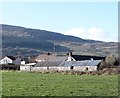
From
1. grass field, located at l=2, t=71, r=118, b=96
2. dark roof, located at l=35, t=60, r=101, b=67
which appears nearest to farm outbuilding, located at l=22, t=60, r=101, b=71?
dark roof, located at l=35, t=60, r=101, b=67

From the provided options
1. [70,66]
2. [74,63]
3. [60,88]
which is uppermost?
[74,63]

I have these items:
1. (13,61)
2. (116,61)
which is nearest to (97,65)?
(116,61)

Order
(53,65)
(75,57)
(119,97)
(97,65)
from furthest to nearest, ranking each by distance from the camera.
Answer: (75,57) < (53,65) < (97,65) < (119,97)

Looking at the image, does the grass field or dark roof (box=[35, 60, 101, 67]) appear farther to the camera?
dark roof (box=[35, 60, 101, 67])

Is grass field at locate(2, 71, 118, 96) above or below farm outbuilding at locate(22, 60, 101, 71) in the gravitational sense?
below

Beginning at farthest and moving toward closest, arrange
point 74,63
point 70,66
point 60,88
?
1. point 74,63
2. point 70,66
3. point 60,88

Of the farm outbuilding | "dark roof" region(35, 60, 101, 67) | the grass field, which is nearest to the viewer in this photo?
the grass field

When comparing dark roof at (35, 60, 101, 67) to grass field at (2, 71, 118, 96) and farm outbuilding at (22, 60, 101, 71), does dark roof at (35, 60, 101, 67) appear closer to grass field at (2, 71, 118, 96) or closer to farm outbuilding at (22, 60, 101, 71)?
farm outbuilding at (22, 60, 101, 71)

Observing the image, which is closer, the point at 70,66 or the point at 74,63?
the point at 70,66

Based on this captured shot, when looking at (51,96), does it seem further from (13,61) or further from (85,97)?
(13,61)

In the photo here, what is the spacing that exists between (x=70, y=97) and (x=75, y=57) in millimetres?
102036

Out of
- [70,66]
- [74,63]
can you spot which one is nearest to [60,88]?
[70,66]

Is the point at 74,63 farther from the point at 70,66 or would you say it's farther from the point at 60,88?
the point at 60,88

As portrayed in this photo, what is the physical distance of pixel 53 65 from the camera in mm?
104438
